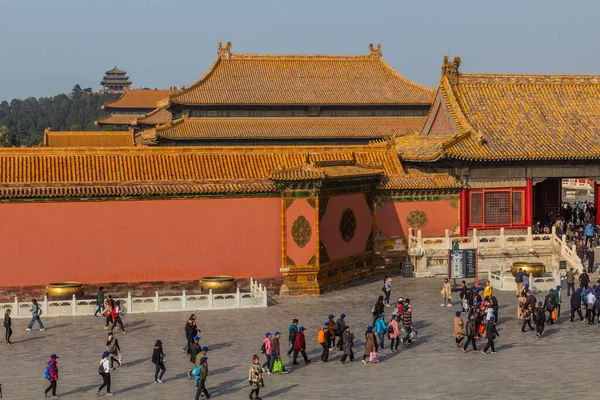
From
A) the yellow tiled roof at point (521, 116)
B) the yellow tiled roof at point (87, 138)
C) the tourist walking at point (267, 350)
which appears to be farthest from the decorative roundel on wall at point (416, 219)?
the yellow tiled roof at point (87, 138)

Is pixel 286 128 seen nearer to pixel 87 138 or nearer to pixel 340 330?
pixel 87 138

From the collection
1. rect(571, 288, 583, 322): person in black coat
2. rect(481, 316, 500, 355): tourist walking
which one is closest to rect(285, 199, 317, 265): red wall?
rect(571, 288, 583, 322): person in black coat

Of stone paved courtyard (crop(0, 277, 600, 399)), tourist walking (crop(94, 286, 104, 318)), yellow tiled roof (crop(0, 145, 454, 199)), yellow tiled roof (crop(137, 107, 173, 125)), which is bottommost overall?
stone paved courtyard (crop(0, 277, 600, 399))

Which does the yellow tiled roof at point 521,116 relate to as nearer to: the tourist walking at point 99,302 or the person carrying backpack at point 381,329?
the person carrying backpack at point 381,329

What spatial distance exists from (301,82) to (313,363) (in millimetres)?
47130

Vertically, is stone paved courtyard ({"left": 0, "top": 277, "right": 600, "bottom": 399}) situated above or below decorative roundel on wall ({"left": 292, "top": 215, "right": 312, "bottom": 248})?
below

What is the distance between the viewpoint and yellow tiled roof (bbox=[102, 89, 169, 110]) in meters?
146

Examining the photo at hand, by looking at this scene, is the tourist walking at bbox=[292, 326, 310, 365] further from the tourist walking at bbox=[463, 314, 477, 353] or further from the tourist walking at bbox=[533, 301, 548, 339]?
the tourist walking at bbox=[533, 301, 548, 339]

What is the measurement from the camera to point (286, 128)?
7412 centimetres

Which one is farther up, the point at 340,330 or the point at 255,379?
the point at 340,330

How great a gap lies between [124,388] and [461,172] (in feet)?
83.7

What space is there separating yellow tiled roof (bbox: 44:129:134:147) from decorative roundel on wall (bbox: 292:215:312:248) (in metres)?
47.9

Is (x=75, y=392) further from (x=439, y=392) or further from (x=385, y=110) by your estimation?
(x=385, y=110)

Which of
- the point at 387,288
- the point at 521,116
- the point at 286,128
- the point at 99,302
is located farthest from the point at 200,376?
the point at 286,128
